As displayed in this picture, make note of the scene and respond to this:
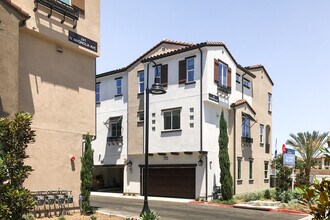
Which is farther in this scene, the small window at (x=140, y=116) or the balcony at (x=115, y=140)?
the balcony at (x=115, y=140)

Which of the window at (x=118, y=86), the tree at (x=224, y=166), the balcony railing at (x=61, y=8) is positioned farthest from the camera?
Result: the window at (x=118, y=86)

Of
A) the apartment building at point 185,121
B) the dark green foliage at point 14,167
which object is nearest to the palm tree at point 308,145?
the apartment building at point 185,121

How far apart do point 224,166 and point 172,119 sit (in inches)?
223

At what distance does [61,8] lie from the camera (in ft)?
55.2

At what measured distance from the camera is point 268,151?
126 feet

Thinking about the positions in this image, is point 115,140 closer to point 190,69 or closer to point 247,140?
point 190,69

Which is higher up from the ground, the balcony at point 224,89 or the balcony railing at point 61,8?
the balcony railing at point 61,8

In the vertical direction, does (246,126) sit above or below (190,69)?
below

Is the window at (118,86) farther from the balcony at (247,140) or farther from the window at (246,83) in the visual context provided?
the balcony at (247,140)

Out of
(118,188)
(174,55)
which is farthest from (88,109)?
(118,188)

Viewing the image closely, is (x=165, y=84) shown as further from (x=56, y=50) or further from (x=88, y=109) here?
(x=56, y=50)

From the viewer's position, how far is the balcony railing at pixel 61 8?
16.1m

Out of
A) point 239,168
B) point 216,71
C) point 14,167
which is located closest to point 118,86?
point 216,71

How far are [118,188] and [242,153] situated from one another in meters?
14.6
